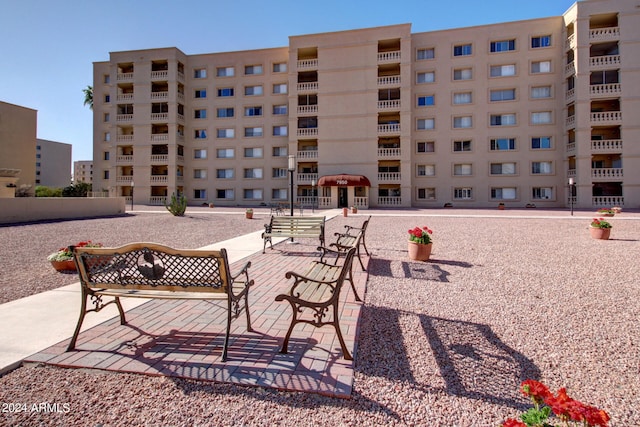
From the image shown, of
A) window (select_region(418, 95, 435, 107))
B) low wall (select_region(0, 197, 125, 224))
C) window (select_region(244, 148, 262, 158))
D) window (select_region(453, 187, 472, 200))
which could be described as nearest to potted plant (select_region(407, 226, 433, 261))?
low wall (select_region(0, 197, 125, 224))

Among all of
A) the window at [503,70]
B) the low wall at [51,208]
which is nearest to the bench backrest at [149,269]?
the low wall at [51,208]

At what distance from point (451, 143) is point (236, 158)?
2784cm

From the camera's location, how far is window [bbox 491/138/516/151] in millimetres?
36903

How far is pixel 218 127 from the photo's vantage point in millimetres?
44000

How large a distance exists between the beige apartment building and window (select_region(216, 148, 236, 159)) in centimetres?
17

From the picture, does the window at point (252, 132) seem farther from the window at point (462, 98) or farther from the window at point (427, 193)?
the window at point (462, 98)

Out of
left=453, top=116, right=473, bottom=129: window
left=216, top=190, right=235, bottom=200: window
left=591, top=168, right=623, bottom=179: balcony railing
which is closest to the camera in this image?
left=591, top=168, right=623, bottom=179: balcony railing

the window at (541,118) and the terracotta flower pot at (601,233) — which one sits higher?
the window at (541,118)

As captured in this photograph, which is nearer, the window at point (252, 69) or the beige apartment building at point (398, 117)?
the beige apartment building at point (398, 117)

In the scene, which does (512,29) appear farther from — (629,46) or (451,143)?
(451,143)

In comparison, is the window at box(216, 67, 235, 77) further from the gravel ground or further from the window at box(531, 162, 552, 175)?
the gravel ground

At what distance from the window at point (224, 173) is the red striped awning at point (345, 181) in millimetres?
14311

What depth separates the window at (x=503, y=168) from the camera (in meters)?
37.0

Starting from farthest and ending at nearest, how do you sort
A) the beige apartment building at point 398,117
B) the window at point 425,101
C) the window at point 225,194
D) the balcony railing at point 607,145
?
the window at point 225,194 → the window at point 425,101 → the beige apartment building at point 398,117 → the balcony railing at point 607,145
